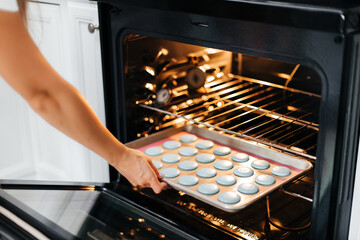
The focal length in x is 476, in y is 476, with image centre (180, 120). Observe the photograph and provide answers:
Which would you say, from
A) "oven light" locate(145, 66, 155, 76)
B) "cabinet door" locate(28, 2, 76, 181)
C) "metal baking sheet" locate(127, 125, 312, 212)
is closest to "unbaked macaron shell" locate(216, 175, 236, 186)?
"metal baking sheet" locate(127, 125, 312, 212)

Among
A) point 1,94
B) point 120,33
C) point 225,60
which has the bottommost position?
point 1,94

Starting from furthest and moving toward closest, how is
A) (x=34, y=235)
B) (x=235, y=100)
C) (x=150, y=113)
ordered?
(x=235, y=100) < (x=150, y=113) < (x=34, y=235)

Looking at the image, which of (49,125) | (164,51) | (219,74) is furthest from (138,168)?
(49,125)

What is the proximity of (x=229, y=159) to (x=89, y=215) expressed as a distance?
0.39 metres

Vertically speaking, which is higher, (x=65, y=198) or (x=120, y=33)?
(x=120, y=33)

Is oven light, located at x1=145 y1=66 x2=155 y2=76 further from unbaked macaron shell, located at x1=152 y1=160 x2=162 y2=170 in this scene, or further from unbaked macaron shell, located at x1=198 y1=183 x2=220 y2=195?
unbaked macaron shell, located at x1=198 y1=183 x2=220 y2=195

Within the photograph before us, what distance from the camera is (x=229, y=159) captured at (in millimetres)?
1265

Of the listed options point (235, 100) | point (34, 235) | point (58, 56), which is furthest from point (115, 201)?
point (58, 56)

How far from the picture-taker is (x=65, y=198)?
117 cm

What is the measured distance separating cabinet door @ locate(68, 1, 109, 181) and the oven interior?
0.13 metres

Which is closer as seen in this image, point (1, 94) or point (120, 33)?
point (120, 33)

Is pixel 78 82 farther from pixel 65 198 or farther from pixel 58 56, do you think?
pixel 65 198

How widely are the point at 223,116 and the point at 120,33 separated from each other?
0.44 metres

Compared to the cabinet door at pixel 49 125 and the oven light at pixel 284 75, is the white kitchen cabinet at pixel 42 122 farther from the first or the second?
the oven light at pixel 284 75
